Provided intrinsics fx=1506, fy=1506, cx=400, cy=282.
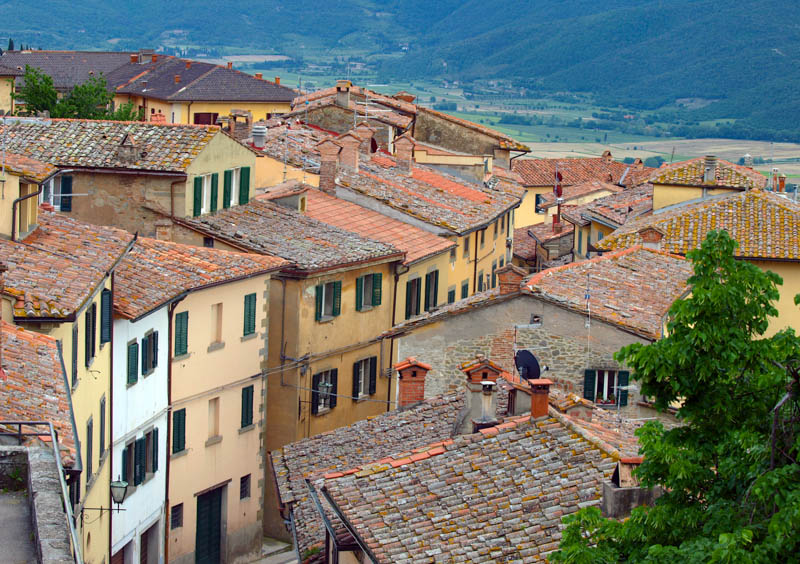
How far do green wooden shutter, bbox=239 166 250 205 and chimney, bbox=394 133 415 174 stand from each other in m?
15.1

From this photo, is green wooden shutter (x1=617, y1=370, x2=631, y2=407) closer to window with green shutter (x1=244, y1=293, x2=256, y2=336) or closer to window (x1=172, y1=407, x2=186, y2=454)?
window (x1=172, y1=407, x2=186, y2=454)

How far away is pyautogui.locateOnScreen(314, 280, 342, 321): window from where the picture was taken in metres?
42.3

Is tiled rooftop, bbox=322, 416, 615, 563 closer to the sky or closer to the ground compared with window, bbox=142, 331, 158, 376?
closer to the sky

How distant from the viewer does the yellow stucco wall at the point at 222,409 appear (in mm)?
36625

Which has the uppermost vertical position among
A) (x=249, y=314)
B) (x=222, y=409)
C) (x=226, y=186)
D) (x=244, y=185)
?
(x=226, y=186)

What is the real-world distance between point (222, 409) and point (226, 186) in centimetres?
804

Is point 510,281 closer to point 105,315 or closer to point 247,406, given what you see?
point 247,406

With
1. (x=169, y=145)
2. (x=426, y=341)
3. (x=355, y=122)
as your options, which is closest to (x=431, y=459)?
(x=426, y=341)

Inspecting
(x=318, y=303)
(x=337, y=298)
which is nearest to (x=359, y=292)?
(x=337, y=298)

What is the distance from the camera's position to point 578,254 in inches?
2598

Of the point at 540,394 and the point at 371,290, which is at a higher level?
the point at 540,394

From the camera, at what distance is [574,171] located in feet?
370

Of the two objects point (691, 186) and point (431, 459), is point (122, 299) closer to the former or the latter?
point (431, 459)

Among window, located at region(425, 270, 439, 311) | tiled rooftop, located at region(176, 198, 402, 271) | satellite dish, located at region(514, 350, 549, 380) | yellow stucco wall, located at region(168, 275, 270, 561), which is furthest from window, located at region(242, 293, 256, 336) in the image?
window, located at region(425, 270, 439, 311)
